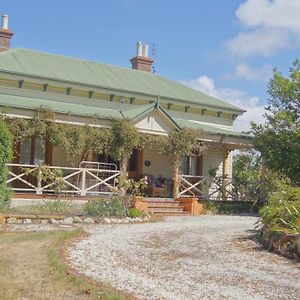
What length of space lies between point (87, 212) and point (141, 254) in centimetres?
649

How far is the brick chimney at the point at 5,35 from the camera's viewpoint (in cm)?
2645

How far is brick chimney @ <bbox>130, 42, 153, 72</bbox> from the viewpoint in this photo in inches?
1221

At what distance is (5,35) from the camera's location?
26.6 m

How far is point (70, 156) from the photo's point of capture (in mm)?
19812

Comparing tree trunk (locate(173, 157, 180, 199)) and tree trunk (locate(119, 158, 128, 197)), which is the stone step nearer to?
tree trunk (locate(173, 157, 180, 199))

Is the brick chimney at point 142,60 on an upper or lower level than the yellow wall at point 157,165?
upper

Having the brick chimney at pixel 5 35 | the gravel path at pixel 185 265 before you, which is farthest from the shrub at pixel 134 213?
the brick chimney at pixel 5 35

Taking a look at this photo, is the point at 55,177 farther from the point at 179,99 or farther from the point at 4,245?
the point at 179,99

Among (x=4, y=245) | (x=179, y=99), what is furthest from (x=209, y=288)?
(x=179, y=99)

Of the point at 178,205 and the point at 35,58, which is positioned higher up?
the point at 35,58

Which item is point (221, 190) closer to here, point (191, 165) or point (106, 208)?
point (191, 165)

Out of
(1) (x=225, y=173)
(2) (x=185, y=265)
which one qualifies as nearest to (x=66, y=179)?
(1) (x=225, y=173)

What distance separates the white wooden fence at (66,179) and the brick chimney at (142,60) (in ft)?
33.4

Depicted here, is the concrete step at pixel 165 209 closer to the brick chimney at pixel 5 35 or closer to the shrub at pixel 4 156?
the shrub at pixel 4 156
